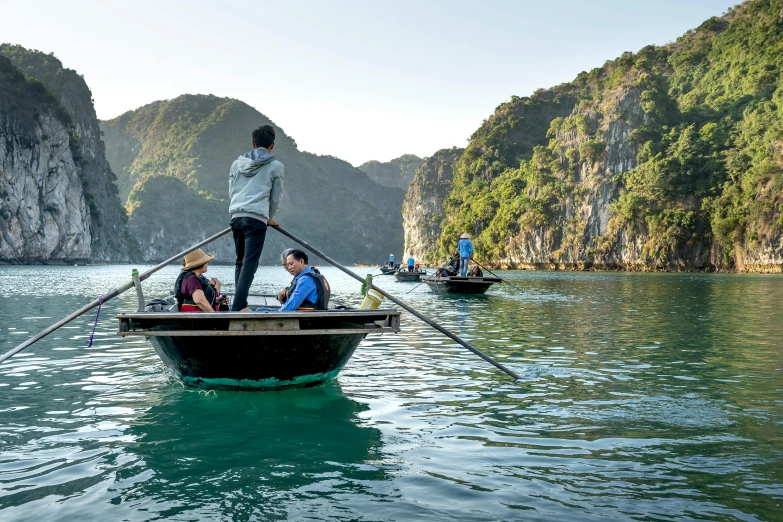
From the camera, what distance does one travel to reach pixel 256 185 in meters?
7.46

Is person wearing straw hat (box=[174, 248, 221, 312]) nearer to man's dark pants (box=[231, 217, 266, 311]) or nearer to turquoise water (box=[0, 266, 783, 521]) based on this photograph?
man's dark pants (box=[231, 217, 266, 311])

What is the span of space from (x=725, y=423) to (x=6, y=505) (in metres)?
6.15

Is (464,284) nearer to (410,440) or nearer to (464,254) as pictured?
(464,254)

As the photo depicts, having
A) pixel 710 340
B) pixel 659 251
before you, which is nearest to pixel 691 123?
pixel 659 251

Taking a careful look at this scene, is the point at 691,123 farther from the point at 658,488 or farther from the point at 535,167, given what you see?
the point at 658,488

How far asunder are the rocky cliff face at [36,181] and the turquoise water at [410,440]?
3408 inches

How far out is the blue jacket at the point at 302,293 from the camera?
23.9 feet

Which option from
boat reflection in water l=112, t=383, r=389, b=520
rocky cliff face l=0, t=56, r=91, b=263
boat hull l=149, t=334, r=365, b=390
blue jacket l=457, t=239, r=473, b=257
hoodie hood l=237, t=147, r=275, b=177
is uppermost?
rocky cliff face l=0, t=56, r=91, b=263

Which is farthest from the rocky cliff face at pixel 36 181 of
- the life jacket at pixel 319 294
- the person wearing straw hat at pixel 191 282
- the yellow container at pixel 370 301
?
the yellow container at pixel 370 301

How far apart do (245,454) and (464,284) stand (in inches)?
886

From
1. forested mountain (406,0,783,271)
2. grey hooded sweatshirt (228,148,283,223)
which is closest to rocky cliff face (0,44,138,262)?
forested mountain (406,0,783,271)

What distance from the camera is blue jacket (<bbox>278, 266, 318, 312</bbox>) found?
729 centimetres

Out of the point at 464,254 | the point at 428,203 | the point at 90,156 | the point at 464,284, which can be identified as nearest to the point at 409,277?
the point at 464,254

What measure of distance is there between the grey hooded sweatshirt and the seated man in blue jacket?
1.97ft
